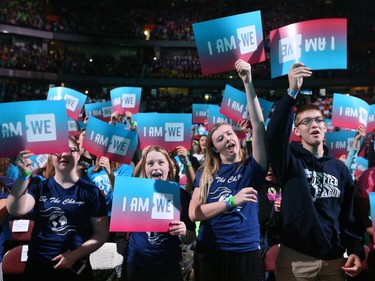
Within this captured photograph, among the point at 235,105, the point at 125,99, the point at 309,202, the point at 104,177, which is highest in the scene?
the point at 125,99

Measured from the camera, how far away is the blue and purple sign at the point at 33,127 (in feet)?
10.2

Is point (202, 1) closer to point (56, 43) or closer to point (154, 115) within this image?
point (56, 43)

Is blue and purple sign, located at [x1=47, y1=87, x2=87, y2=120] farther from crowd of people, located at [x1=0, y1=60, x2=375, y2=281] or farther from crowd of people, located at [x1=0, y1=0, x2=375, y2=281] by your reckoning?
crowd of people, located at [x1=0, y1=60, x2=375, y2=281]

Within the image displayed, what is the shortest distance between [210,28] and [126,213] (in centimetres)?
163

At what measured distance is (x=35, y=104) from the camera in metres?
3.25

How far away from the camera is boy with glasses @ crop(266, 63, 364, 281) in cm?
288

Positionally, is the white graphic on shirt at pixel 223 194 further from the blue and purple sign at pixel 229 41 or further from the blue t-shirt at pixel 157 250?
the blue and purple sign at pixel 229 41

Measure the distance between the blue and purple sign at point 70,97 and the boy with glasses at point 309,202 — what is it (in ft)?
19.0

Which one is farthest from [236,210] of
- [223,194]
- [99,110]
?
[99,110]

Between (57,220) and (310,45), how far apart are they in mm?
2238

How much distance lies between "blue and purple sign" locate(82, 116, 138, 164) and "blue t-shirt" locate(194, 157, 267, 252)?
88.3 inches

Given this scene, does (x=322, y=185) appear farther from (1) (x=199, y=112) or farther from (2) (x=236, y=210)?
(1) (x=199, y=112)

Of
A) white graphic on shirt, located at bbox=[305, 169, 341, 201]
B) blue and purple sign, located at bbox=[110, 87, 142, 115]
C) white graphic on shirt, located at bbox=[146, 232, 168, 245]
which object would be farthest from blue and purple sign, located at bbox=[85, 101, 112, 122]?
white graphic on shirt, located at bbox=[305, 169, 341, 201]

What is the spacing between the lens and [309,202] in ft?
9.60
